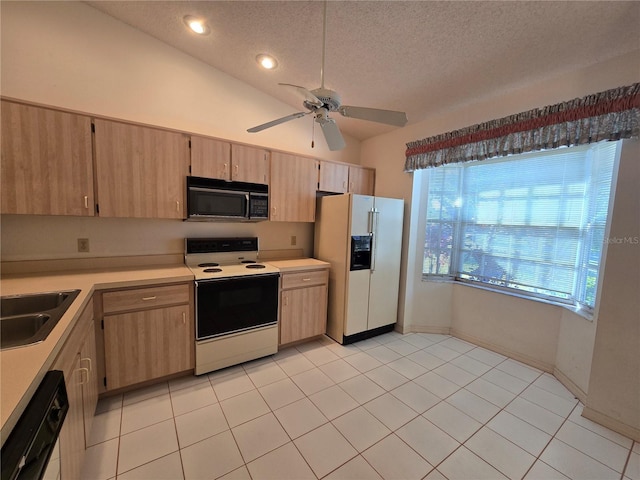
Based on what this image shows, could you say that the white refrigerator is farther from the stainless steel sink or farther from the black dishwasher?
the black dishwasher

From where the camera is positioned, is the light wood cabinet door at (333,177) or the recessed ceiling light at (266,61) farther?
the light wood cabinet door at (333,177)

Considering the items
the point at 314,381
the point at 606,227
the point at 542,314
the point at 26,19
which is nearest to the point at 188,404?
the point at 314,381

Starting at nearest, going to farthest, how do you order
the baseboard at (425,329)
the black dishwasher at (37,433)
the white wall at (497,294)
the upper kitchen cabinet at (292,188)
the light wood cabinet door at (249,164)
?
the black dishwasher at (37,433) < the white wall at (497,294) < the light wood cabinet door at (249,164) < the upper kitchen cabinet at (292,188) < the baseboard at (425,329)

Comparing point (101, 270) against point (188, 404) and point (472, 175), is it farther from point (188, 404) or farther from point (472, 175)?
point (472, 175)

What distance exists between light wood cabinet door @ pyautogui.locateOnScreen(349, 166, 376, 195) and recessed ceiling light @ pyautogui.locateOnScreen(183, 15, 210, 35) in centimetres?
199

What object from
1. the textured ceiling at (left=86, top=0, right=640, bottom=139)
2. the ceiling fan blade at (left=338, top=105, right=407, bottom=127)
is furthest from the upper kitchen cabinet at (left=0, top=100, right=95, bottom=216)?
the ceiling fan blade at (left=338, top=105, right=407, bottom=127)

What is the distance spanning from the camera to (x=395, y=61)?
7.20 feet

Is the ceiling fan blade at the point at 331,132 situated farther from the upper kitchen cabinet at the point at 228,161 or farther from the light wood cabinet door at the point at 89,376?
the light wood cabinet door at the point at 89,376

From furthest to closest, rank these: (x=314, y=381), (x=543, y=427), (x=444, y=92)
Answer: (x=444, y=92) → (x=314, y=381) → (x=543, y=427)

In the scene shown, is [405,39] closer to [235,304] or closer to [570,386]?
[235,304]

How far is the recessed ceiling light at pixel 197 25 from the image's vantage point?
80.4 inches

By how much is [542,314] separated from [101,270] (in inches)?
160

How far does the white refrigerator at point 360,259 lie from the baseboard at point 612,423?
5.83ft

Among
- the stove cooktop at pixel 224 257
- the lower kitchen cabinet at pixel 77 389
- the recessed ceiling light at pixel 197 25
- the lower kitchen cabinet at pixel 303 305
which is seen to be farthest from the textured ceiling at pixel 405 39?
the lower kitchen cabinet at pixel 77 389
